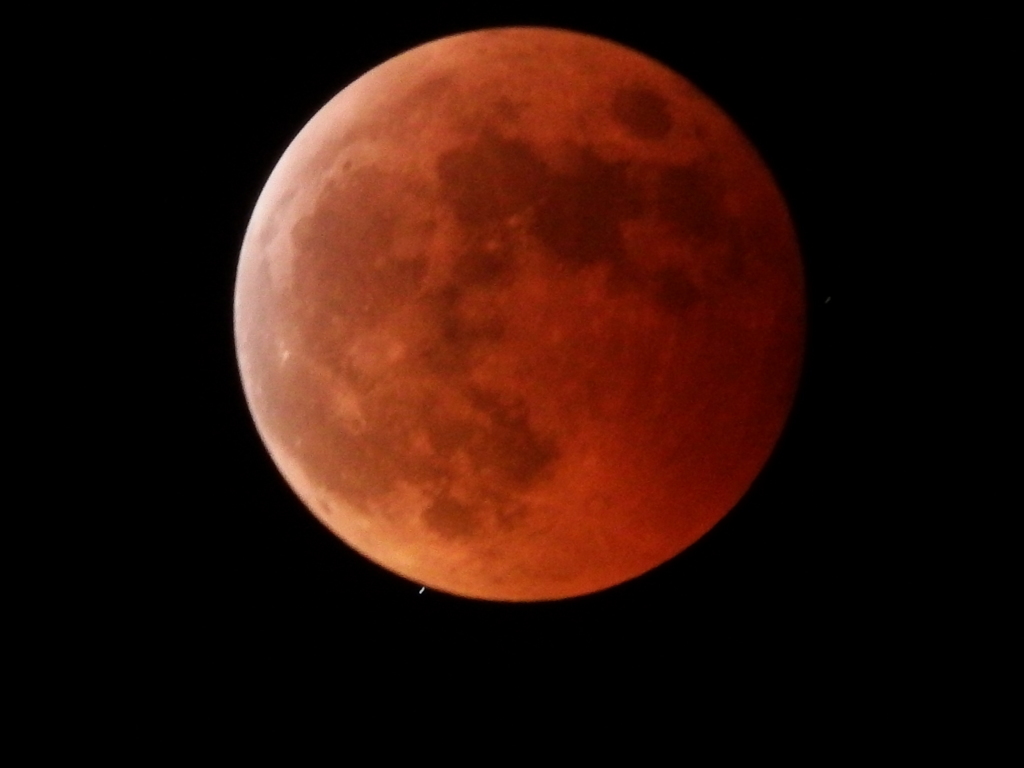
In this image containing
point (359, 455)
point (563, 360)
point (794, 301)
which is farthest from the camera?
point (794, 301)

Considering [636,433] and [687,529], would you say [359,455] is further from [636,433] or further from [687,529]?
[687,529]

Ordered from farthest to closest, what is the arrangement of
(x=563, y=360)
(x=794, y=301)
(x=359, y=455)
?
(x=794, y=301) → (x=359, y=455) → (x=563, y=360)

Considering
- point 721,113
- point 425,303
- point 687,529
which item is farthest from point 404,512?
point 721,113

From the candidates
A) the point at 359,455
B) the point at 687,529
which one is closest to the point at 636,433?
the point at 687,529

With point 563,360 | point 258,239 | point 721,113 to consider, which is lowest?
point 563,360

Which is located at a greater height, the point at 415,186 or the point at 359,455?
the point at 415,186

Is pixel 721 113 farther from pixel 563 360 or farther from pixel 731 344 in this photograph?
pixel 563 360

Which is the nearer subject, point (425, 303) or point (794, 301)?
point (425, 303)
